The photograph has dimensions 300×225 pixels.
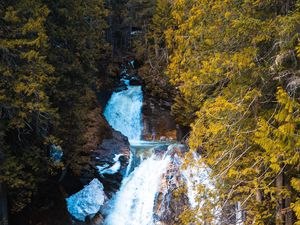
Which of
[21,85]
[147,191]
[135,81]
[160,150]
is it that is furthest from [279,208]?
[135,81]

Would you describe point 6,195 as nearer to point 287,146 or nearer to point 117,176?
point 117,176

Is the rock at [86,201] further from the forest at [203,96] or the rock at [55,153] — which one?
the rock at [55,153]

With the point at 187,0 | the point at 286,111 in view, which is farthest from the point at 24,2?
the point at 286,111

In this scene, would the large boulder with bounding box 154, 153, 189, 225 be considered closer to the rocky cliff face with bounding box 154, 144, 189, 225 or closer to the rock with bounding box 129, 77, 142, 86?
the rocky cliff face with bounding box 154, 144, 189, 225

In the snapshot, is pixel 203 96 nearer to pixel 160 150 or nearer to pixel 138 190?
pixel 138 190

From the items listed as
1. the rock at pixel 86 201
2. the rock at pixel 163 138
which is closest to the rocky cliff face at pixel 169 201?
the rock at pixel 86 201

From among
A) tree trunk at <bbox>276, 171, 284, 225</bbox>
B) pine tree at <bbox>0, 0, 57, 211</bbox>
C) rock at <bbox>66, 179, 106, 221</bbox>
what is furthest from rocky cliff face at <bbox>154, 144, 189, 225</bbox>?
tree trunk at <bbox>276, 171, 284, 225</bbox>

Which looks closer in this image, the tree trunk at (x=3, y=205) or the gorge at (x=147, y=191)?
the tree trunk at (x=3, y=205)
